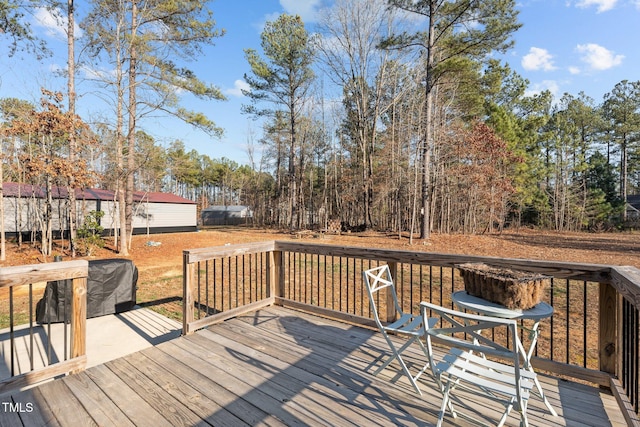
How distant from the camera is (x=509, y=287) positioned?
1654 millimetres

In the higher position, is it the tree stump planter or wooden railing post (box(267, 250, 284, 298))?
the tree stump planter

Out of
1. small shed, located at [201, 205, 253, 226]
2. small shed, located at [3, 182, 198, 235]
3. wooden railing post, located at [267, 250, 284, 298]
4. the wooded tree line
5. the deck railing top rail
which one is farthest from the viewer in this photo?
small shed, located at [201, 205, 253, 226]

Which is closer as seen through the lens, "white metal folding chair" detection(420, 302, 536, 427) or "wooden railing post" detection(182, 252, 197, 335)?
"white metal folding chair" detection(420, 302, 536, 427)

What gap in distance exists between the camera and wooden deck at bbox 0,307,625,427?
164 cm

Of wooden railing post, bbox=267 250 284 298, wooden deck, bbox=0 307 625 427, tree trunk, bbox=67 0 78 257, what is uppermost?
tree trunk, bbox=67 0 78 257

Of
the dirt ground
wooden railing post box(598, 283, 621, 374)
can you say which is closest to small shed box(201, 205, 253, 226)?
the dirt ground

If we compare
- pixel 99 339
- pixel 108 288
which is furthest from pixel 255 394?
pixel 108 288

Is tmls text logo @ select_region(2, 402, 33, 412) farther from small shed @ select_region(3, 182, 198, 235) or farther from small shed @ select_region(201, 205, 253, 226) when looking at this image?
small shed @ select_region(201, 205, 253, 226)

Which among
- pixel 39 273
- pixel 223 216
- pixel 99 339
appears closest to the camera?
pixel 39 273

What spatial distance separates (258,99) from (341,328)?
54.9ft

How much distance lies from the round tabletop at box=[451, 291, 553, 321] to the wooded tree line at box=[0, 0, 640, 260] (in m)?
9.99

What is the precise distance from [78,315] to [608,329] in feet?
11.7

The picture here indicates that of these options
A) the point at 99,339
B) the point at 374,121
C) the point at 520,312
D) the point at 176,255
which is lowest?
the point at 176,255

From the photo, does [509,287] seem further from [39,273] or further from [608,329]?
[39,273]
